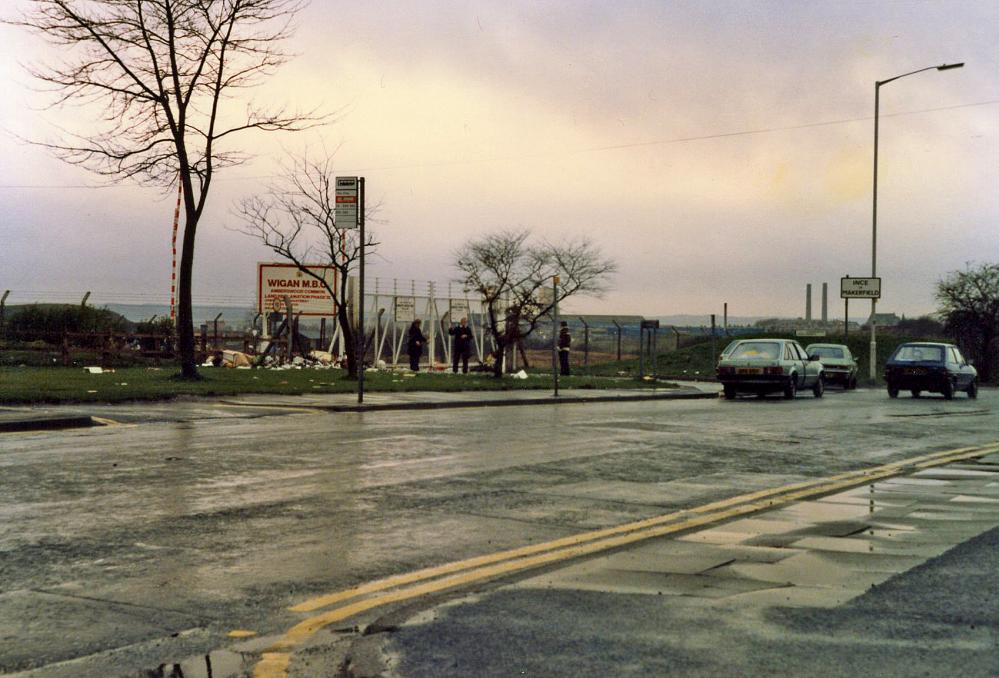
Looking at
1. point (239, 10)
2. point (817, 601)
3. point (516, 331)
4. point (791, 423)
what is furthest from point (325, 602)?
point (516, 331)

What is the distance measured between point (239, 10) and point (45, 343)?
1245 cm

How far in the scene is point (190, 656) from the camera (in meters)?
4.76

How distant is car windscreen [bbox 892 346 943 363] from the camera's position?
3039cm

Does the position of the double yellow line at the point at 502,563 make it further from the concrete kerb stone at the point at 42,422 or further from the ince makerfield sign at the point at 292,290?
the ince makerfield sign at the point at 292,290

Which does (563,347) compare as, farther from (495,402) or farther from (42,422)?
(42,422)

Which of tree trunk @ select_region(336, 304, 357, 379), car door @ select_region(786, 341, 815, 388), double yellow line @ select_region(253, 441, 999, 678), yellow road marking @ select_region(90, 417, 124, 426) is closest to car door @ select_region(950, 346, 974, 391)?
car door @ select_region(786, 341, 815, 388)

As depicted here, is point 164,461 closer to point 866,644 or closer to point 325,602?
point 325,602

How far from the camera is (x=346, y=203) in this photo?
2108 centimetres

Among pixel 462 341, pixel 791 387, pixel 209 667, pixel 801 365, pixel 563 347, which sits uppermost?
pixel 462 341

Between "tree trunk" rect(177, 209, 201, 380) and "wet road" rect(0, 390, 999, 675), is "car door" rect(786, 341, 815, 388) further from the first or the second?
"tree trunk" rect(177, 209, 201, 380)

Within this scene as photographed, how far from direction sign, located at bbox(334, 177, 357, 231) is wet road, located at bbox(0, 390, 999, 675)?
420 cm

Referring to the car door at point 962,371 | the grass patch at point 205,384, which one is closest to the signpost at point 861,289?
the car door at point 962,371

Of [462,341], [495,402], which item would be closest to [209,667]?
[495,402]

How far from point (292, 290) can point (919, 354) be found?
2170 cm
